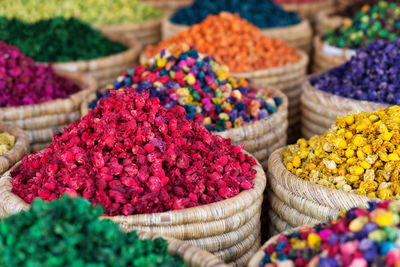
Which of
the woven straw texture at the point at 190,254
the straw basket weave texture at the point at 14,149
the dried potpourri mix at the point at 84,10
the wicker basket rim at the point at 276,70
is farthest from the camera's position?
the dried potpourri mix at the point at 84,10

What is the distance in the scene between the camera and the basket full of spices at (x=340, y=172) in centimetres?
169

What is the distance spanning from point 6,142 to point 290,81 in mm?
1832

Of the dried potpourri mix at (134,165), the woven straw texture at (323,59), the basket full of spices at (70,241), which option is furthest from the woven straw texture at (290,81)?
the basket full of spices at (70,241)

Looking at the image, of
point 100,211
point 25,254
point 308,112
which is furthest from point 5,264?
point 308,112

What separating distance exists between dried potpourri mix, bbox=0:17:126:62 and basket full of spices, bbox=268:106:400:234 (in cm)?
196

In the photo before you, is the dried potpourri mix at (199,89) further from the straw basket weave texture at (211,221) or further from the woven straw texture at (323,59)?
the woven straw texture at (323,59)

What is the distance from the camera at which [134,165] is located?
161cm

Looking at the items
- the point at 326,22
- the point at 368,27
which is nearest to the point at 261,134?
the point at 368,27

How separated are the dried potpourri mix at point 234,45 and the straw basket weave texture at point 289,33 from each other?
54 cm

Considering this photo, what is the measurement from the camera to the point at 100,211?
1316 mm

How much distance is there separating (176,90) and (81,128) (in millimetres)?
653

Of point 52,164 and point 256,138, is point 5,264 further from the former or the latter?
point 256,138

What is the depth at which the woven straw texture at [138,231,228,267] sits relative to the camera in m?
1.36

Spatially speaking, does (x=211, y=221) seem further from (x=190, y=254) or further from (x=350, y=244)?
(x=350, y=244)
